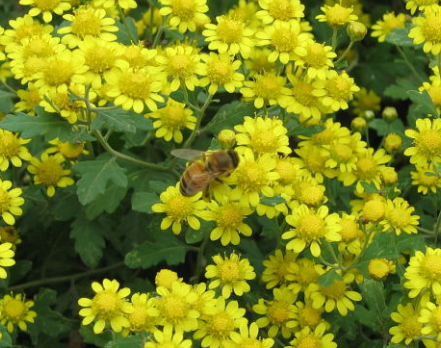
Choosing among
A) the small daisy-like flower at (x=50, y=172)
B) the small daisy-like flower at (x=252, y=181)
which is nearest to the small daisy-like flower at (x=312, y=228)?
the small daisy-like flower at (x=252, y=181)

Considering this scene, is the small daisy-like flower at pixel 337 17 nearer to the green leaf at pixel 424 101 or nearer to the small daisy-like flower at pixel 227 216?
the green leaf at pixel 424 101

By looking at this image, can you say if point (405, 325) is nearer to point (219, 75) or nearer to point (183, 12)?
point (219, 75)

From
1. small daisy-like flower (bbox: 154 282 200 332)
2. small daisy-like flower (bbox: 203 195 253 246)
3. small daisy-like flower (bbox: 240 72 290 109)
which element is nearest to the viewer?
small daisy-like flower (bbox: 154 282 200 332)

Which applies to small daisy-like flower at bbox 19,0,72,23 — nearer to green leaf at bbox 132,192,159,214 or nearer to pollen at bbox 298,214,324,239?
green leaf at bbox 132,192,159,214

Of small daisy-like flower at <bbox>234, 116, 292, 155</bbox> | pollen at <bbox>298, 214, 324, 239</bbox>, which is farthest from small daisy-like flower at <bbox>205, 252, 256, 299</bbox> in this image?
small daisy-like flower at <bbox>234, 116, 292, 155</bbox>

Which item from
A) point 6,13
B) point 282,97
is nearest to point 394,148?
point 282,97

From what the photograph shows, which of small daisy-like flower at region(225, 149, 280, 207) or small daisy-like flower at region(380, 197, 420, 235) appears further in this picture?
small daisy-like flower at region(380, 197, 420, 235)

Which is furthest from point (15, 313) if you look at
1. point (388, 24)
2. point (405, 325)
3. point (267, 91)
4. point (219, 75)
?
point (388, 24)
